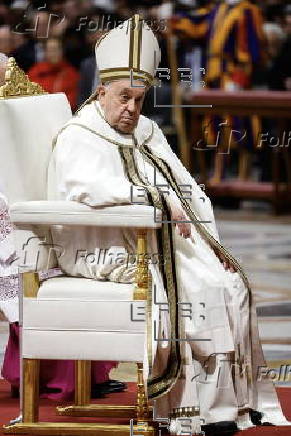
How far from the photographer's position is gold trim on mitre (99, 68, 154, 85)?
6.57 meters

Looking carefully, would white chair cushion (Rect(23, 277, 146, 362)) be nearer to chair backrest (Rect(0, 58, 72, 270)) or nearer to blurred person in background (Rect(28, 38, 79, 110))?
chair backrest (Rect(0, 58, 72, 270))

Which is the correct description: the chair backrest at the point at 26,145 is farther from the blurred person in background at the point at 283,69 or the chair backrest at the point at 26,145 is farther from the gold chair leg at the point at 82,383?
the blurred person in background at the point at 283,69

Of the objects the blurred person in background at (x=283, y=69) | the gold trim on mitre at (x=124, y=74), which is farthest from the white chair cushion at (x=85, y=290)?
the blurred person in background at (x=283, y=69)

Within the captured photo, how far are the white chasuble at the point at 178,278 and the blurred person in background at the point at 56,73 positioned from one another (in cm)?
808

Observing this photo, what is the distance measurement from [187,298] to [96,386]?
0.98 metres

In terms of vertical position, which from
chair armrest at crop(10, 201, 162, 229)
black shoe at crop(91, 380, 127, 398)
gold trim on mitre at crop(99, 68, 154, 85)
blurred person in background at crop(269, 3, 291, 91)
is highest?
gold trim on mitre at crop(99, 68, 154, 85)

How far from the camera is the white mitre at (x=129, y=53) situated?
259 inches

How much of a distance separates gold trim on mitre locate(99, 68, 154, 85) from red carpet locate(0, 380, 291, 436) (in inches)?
56.9

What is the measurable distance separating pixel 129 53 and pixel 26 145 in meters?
0.58

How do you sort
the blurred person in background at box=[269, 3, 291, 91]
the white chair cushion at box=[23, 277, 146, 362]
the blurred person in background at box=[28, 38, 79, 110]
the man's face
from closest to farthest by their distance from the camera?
1. the white chair cushion at box=[23, 277, 146, 362]
2. the man's face
3. the blurred person in background at box=[28, 38, 79, 110]
4. the blurred person in background at box=[269, 3, 291, 91]

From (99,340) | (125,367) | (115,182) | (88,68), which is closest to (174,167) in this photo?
(115,182)

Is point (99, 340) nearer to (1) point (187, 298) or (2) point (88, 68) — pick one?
(1) point (187, 298)

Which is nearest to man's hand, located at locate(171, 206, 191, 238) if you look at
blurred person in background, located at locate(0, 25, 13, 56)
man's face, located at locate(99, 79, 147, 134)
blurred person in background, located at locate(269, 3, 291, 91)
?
man's face, located at locate(99, 79, 147, 134)

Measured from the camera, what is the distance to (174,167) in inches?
272
